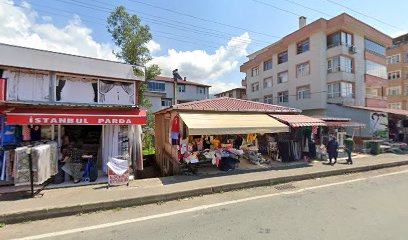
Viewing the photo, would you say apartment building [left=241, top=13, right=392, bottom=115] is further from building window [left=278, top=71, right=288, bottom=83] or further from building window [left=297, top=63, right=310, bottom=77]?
building window [left=278, top=71, right=288, bottom=83]

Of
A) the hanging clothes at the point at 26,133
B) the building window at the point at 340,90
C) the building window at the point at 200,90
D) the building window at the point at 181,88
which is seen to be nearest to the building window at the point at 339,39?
the building window at the point at 340,90

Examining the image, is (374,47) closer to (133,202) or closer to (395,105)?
(395,105)

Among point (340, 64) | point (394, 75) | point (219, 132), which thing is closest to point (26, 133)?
point (219, 132)

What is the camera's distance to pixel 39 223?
5473 mm

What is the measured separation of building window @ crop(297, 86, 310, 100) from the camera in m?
26.0

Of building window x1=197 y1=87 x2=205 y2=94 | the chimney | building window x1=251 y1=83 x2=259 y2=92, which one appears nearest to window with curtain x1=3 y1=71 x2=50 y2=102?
building window x1=251 y1=83 x2=259 y2=92

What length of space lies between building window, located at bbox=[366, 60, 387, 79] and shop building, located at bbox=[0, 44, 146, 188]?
28.4 m

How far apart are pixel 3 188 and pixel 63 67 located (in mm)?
5141

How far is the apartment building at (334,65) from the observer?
23.4 meters

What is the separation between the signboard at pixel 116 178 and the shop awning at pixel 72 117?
2.09 metres

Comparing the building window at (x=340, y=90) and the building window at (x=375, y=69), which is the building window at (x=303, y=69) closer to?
the building window at (x=340, y=90)

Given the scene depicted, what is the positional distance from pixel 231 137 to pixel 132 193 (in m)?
7.42

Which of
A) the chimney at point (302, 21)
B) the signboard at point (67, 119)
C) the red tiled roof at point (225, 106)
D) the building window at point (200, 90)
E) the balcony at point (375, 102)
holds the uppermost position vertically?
the chimney at point (302, 21)

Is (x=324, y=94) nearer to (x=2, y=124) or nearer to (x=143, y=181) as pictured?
(x=143, y=181)
